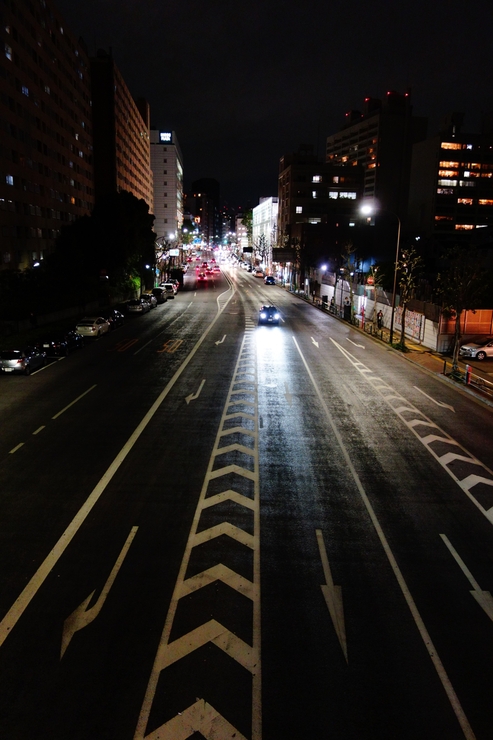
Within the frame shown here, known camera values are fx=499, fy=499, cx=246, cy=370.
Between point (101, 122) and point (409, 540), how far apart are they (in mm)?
112543

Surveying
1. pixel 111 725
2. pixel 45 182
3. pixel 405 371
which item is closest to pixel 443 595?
pixel 111 725

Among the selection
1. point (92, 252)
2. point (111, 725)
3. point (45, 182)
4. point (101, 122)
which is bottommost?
point (111, 725)

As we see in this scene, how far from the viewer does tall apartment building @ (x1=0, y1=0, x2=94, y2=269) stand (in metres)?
60.1

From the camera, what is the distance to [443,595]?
963 centimetres

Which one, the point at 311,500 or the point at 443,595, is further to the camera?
the point at 311,500

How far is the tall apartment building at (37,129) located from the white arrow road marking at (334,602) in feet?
193

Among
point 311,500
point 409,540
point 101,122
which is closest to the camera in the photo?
point 409,540

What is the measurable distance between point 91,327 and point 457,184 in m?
136

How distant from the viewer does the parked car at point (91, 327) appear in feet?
127

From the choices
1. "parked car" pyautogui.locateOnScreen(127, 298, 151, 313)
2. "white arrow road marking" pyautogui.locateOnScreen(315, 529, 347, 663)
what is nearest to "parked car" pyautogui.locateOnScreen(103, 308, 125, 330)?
"parked car" pyautogui.locateOnScreen(127, 298, 151, 313)

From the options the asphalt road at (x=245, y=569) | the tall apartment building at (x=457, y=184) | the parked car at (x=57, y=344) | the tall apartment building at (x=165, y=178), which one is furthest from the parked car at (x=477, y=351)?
the tall apartment building at (x=165, y=178)

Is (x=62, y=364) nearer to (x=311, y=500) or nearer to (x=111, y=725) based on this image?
(x=311, y=500)

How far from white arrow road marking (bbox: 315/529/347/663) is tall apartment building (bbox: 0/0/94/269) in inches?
2321

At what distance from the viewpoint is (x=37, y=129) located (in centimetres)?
6988
